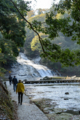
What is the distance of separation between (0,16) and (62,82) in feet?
62.7

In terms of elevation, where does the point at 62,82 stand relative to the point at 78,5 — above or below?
below

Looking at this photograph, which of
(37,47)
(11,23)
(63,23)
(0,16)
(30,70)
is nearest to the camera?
(63,23)

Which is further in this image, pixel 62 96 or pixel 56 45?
pixel 62 96

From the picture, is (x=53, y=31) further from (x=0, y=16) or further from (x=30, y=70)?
(x=30, y=70)

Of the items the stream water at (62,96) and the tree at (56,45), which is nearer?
the tree at (56,45)

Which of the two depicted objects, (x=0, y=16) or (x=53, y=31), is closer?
(x=53, y=31)

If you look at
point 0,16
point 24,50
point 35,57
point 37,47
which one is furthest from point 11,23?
point 24,50

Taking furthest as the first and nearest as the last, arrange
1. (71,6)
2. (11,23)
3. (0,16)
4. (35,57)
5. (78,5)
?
(35,57) < (11,23) < (0,16) < (71,6) < (78,5)

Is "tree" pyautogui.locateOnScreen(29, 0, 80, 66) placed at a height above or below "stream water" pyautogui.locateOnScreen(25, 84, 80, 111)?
above

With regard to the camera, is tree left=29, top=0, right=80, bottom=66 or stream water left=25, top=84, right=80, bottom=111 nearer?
tree left=29, top=0, right=80, bottom=66

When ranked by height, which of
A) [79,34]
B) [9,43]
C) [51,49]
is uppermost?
[9,43]

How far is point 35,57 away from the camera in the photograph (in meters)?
59.5

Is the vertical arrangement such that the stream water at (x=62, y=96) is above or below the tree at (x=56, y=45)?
below

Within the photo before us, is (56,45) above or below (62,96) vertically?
above
